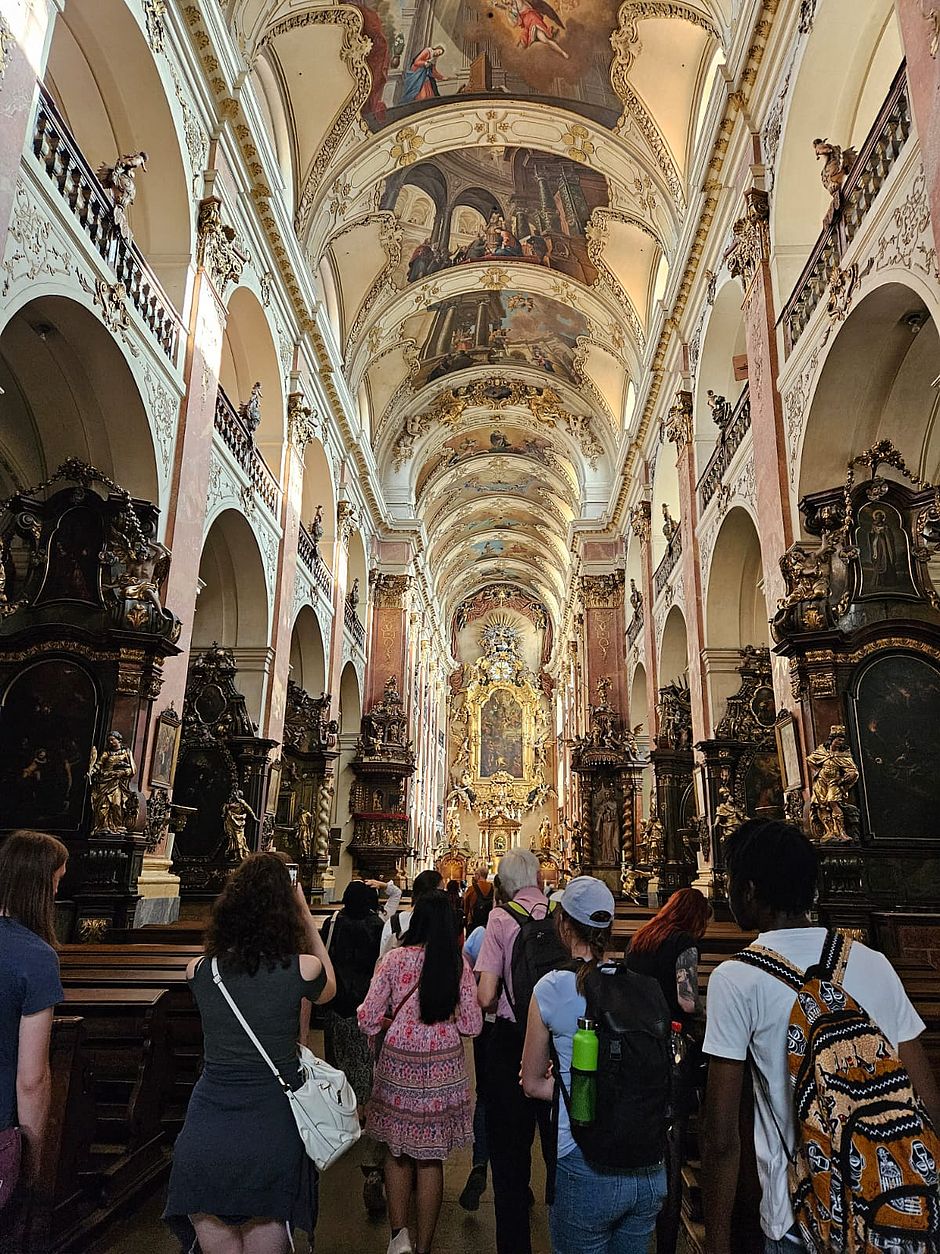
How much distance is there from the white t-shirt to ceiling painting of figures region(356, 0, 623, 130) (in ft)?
46.6

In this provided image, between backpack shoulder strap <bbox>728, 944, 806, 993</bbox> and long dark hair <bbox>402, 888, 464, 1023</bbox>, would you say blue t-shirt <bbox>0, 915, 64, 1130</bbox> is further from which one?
backpack shoulder strap <bbox>728, 944, 806, 993</bbox>

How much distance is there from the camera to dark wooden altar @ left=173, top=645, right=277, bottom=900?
440 inches

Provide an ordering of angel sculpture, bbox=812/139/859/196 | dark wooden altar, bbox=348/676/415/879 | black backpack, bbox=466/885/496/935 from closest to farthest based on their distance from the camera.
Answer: black backpack, bbox=466/885/496/935
angel sculpture, bbox=812/139/859/196
dark wooden altar, bbox=348/676/415/879

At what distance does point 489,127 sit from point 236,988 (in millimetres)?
15878

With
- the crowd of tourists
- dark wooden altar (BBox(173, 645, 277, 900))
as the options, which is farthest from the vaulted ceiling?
the crowd of tourists

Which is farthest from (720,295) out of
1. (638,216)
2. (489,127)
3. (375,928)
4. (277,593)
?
(375,928)

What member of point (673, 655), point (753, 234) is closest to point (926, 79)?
point (753, 234)

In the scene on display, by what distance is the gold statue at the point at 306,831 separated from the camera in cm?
1540

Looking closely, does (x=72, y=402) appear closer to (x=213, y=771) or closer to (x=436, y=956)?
(x=213, y=771)

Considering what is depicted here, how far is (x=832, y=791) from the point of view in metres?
6.99

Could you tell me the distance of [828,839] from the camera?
6855 millimetres

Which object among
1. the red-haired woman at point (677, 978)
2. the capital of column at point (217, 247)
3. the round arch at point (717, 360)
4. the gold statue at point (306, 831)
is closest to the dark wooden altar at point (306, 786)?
the gold statue at point (306, 831)

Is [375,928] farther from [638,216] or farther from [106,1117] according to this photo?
[638,216]

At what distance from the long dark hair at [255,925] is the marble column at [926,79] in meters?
5.67
